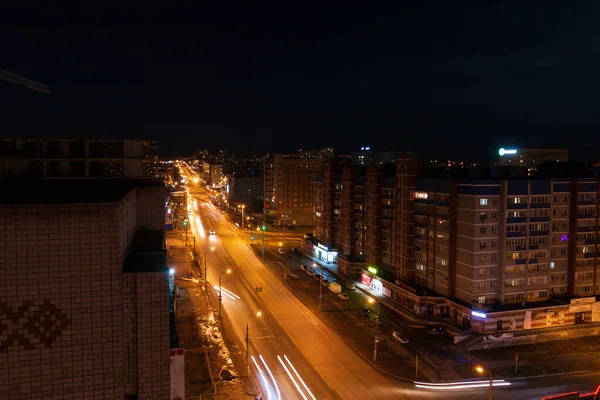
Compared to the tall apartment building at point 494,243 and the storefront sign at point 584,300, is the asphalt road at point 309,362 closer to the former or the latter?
the tall apartment building at point 494,243

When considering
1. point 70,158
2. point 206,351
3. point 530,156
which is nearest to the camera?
point 70,158

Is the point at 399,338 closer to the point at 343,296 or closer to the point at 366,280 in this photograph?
the point at 343,296

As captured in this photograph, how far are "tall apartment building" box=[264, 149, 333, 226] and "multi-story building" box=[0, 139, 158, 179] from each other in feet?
251

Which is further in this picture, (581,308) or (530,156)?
(530,156)

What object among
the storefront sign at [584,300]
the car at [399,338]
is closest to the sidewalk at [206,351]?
the car at [399,338]

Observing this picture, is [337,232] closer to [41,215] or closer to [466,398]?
[466,398]

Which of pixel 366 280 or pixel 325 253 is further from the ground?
pixel 325 253

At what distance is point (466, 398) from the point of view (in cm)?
3528

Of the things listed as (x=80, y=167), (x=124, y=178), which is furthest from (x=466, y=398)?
(x=80, y=167)

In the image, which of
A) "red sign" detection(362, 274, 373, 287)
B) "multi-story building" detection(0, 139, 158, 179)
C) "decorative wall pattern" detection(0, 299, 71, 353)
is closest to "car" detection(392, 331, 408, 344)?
"red sign" detection(362, 274, 373, 287)

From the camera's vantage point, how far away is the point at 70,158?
125 feet

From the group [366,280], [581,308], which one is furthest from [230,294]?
[581,308]

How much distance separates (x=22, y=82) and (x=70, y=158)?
2272 inches

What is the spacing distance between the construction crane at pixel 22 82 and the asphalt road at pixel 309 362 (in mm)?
52010
